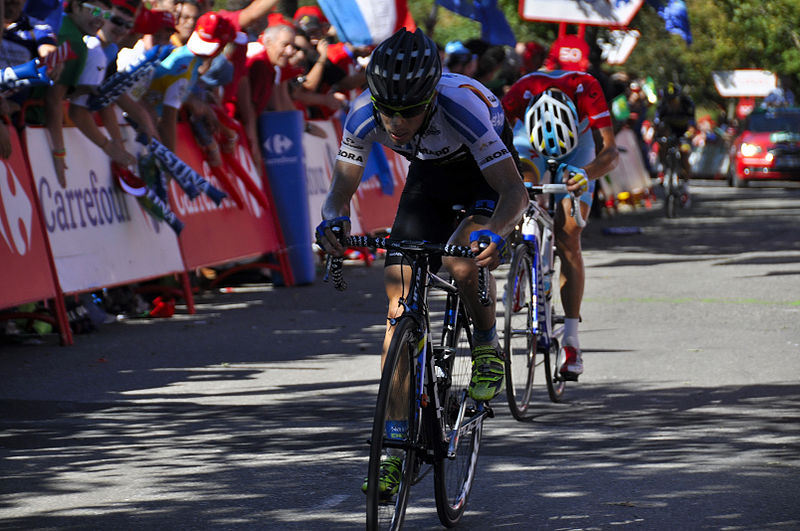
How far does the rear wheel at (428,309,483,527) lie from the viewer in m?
5.22

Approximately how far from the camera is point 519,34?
4028 centimetres

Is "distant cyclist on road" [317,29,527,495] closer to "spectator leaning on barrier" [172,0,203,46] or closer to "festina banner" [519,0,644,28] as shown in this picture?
"spectator leaning on barrier" [172,0,203,46]

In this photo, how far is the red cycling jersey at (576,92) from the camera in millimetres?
8117

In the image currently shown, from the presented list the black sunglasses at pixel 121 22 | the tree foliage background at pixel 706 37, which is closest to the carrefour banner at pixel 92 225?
the black sunglasses at pixel 121 22

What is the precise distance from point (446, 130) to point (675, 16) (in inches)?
750

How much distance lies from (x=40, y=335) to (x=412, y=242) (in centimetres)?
593

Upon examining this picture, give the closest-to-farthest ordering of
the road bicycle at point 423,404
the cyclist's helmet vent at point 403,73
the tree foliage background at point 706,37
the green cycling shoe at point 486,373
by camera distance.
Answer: the road bicycle at point 423,404
the cyclist's helmet vent at point 403,73
the green cycling shoe at point 486,373
the tree foliage background at point 706,37

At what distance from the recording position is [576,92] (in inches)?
320

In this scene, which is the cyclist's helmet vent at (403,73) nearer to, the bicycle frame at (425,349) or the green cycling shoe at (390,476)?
the bicycle frame at (425,349)

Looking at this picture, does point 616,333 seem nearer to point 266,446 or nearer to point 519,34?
point 266,446

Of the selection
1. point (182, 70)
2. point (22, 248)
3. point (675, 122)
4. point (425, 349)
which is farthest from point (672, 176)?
point (425, 349)

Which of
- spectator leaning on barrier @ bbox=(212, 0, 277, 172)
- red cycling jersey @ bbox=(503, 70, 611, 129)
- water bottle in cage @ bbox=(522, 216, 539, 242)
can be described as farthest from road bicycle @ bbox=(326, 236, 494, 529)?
spectator leaning on barrier @ bbox=(212, 0, 277, 172)

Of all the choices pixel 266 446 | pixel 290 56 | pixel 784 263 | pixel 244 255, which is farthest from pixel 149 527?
pixel 784 263

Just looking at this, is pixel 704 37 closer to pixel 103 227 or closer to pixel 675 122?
pixel 675 122
